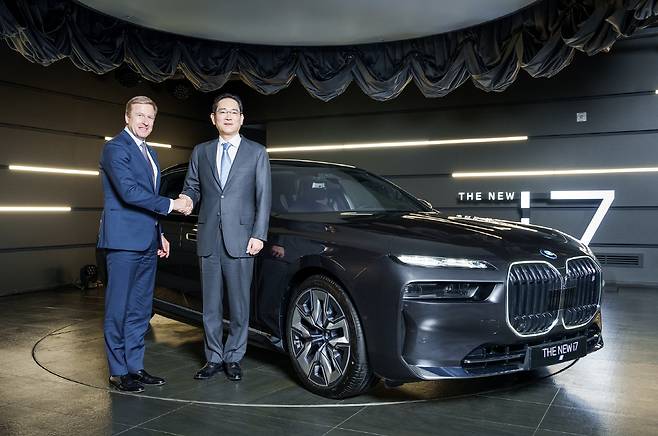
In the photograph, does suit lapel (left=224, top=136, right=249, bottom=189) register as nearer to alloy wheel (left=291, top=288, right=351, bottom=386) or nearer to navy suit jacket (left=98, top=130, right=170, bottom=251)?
navy suit jacket (left=98, top=130, right=170, bottom=251)

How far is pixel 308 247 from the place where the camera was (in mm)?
3514

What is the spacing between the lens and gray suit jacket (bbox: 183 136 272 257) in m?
3.67

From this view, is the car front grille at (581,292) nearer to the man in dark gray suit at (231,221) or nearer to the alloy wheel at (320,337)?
the alloy wheel at (320,337)

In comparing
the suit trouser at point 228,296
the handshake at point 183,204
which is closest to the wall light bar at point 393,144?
the suit trouser at point 228,296

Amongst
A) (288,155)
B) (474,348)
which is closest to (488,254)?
(474,348)

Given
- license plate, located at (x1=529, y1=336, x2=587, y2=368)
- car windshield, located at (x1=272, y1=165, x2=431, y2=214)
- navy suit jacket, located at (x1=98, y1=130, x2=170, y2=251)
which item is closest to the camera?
license plate, located at (x1=529, y1=336, x2=587, y2=368)

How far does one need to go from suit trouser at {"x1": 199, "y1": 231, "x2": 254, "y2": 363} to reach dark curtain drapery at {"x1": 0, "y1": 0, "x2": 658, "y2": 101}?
3.01 metres

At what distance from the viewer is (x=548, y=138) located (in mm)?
8359

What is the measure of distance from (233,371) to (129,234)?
1034mm

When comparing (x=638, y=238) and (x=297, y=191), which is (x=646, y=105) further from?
(x=297, y=191)

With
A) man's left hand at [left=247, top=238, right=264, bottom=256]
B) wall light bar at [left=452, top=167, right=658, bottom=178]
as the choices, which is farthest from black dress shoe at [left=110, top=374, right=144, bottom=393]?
wall light bar at [left=452, top=167, right=658, bottom=178]

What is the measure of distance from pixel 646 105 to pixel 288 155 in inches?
204

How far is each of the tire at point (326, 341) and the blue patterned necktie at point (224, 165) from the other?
796 millimetres

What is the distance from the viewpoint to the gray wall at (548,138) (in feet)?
25.8
